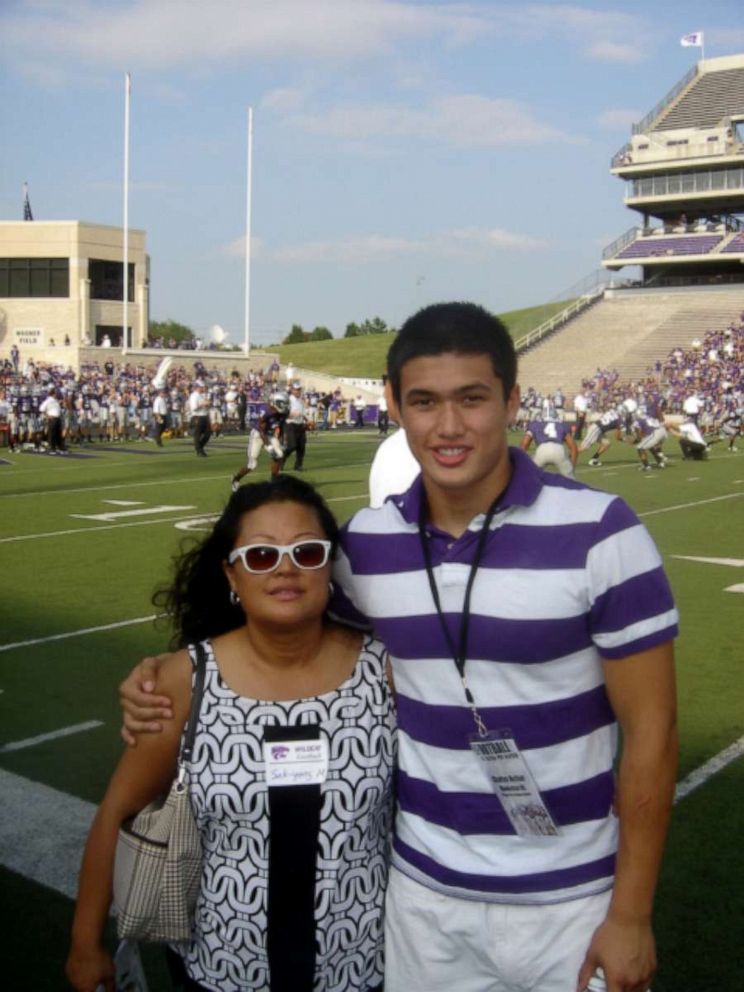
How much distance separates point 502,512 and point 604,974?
81cm

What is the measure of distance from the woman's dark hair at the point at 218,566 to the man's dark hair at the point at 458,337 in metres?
0.36

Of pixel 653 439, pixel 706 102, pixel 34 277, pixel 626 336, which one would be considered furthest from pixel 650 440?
pixel 706 102

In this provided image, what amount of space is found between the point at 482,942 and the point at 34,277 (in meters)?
52.8

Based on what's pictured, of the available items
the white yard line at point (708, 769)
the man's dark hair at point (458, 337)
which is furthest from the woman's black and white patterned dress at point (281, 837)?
the white yard line at point (708, 769)

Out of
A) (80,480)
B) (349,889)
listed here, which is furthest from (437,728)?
(80,480)

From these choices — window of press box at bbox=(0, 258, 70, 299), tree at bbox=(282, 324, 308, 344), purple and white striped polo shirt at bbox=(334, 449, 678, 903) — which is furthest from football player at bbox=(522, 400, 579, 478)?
tree at bbox=(282, 324, 308, 344)

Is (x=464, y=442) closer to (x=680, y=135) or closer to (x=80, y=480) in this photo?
(x=80, y=480)

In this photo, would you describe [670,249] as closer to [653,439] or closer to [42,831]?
[653,439]

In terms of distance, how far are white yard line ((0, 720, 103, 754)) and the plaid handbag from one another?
350 centimetres

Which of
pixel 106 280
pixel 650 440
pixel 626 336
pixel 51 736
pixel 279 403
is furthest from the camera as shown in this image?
pixel 626 336

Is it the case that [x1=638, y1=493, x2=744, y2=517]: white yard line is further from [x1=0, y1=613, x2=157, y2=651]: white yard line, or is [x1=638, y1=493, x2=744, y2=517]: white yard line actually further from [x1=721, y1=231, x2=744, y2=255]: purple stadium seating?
[x1=721, y1=231, x2=744, y2=255]: purple stadium seating

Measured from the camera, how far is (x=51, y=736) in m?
5.58

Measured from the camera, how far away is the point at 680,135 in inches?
2542

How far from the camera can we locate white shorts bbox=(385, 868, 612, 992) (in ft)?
6.60
